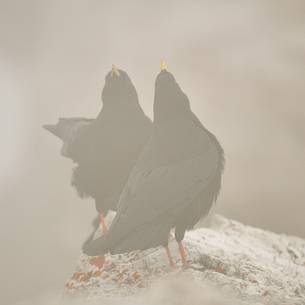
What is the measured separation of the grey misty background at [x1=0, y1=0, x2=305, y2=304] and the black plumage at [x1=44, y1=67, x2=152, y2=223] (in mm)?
185

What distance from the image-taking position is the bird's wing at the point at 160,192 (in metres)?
2.24

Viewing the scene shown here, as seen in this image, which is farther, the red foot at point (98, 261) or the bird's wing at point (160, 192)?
the red foot at point (98, 261)

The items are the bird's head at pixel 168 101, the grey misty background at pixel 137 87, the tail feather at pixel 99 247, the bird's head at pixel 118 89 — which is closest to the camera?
the tail feather at pixel 99 247

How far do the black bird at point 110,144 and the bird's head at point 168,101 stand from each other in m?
0.14

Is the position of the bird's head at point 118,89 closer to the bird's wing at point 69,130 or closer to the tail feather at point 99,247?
the bird's wing at point 69,130

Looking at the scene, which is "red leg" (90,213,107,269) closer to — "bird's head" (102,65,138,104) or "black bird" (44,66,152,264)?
"black bird" (44,66,152,264)

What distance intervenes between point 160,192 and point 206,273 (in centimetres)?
39

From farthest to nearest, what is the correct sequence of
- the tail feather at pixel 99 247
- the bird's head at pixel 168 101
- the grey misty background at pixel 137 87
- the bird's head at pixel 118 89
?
the grey misty background at pixel 137 87 < the bird's head at pixel 118 89 < the bird's head at pixel 168 101 < the tail feather at pixel 99 247

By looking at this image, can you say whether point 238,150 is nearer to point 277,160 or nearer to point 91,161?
point 277,160

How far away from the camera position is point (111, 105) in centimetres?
260

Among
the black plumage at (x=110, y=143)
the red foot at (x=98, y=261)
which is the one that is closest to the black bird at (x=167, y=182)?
the black plumage at (x=110, y=143)

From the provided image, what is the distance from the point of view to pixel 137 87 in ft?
9.09

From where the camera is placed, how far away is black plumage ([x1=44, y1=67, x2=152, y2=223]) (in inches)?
99.3

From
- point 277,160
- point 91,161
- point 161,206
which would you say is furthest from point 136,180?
point 277,160
